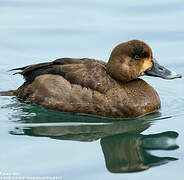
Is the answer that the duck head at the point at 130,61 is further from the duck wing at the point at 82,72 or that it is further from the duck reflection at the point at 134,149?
the duck reflection at the point at 134,149

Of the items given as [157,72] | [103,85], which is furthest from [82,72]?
[157,72]

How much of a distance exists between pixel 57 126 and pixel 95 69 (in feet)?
3.31

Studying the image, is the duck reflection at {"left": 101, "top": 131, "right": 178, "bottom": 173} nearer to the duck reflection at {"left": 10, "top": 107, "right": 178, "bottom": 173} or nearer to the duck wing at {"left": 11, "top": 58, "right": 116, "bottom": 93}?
the duck reflection at {"left": 10, "top": 107, "right": 178, "bottom": 173}

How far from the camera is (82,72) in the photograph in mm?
7719

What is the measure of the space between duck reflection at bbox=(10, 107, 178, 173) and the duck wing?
47 centimetres

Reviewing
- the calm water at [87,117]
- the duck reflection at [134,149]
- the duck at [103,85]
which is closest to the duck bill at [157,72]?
the duck at [103,85]

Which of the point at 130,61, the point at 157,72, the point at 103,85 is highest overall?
the point at 130,61

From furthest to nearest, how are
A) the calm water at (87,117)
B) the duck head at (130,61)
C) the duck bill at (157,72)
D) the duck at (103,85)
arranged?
the duck bill at (157,72) → the duck head at (130,61) → the duck at (103,85) → the calm water at (87,117)

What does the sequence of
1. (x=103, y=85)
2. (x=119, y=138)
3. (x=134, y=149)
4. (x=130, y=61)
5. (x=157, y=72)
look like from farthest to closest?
1. (x=157, y=72)
2. (x=130, y=61)
3. (x=103, y=85)
4. (x=119, y=138)
5. (x=134, y=149)

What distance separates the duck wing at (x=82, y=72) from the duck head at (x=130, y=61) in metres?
0.14

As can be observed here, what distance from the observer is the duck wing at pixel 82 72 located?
7645 millimetres

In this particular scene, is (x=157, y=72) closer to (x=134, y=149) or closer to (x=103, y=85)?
(x=103, y=85)

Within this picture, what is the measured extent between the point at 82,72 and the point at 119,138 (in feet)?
4.31

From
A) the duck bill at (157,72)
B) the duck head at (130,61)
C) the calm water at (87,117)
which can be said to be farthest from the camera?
the duck bill at (157,72)
